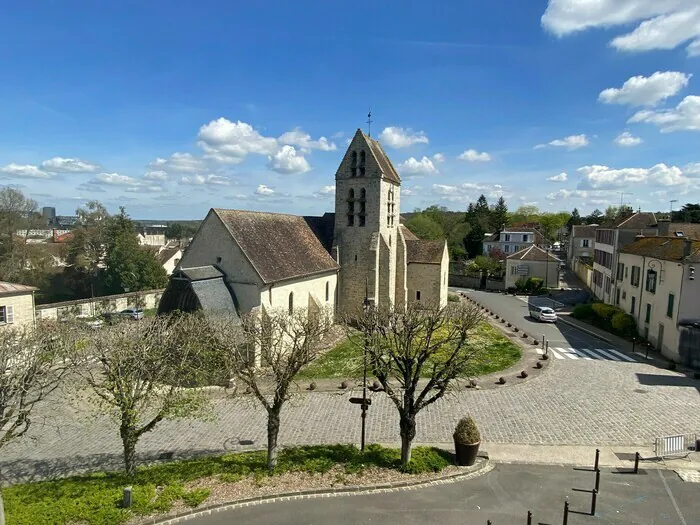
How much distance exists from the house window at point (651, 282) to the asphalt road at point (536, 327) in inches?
191

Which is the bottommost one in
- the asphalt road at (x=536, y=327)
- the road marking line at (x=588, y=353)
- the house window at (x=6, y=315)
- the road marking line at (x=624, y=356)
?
the asphalt road at (x=536, y=327)

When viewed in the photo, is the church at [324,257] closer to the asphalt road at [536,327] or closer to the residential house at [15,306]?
the asphalt road at [536,327]

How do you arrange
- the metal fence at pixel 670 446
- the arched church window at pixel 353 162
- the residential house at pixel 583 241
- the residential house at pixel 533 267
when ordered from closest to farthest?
the metal fence at pixel 670 446, the arched church window at pixel 353 162, the residential house at pixel 533 267, the residential house at pixel 583 241

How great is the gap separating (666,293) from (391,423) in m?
22.0

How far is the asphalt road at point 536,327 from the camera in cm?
3272

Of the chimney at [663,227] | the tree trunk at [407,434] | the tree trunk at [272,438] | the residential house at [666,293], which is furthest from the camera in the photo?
the chimney at [663,227]

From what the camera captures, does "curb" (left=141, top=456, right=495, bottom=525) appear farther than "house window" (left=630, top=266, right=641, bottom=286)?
No

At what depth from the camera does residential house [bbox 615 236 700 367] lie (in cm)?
2627

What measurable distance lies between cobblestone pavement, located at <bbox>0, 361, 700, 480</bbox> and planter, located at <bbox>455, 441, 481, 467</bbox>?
2.40 metres

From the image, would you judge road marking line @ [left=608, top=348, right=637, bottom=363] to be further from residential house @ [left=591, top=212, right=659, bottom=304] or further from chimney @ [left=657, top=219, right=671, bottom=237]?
chimney @ [left=657, top=219, right=671, bottom=237]

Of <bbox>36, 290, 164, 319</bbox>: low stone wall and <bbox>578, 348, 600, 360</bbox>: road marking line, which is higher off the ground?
<bbox>36, 290, 164, 319</bbox>: low stone wall

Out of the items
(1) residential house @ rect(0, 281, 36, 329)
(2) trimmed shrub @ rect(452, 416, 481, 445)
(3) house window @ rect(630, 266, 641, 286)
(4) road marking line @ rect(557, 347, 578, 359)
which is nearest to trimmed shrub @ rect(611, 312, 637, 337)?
Answer: (3) house window @ rect(630, 266, 641, 286)

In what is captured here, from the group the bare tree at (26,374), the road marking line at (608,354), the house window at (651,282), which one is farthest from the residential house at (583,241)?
the bare tree at (26,374)

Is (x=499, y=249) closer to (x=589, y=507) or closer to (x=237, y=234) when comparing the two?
(x=237, y=234)
